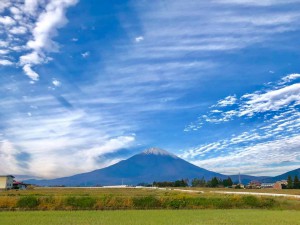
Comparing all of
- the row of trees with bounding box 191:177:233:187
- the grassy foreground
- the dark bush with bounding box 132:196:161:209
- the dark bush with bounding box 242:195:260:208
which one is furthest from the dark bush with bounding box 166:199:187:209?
the row of trees with bounding box 191:177:233:187

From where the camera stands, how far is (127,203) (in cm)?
2975

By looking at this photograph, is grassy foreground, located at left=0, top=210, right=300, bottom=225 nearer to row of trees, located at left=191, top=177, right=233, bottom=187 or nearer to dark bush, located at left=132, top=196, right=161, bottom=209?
dark bush, located at left=132, top=196, right=161, bottom=209

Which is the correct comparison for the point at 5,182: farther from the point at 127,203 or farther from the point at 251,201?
the point at 251,201

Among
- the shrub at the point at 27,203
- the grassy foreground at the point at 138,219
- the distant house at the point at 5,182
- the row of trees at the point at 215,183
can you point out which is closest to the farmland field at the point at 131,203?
the shrub at the point at 27,203

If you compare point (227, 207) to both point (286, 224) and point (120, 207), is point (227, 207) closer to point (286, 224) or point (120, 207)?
point (120, 207)

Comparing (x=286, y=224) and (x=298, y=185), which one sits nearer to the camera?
(x=286, y=224)

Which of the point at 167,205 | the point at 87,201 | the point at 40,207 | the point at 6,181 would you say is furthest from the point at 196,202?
the point at 6,181

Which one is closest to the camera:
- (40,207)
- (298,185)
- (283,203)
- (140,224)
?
(140,224)

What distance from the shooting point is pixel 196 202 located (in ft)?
→ 99.3

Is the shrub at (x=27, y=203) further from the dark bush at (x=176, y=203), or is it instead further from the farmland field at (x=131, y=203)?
the dark bush at (x=176, y=203)

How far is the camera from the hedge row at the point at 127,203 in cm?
2812

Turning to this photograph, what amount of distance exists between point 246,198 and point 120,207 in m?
11.5

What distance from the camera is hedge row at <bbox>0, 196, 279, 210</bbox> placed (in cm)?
2812

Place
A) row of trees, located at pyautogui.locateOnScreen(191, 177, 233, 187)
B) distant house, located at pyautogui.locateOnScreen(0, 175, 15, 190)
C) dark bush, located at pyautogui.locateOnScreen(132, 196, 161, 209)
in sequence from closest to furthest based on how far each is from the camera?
dark bush, located at pyautogui.locateOnScreen(132, 196, 161, 209) → distant house, located at pyautogui.locateOnScreen(0, 175, 15, 190) → row of trees, located at pyautogui.locateOnScreen(191, 177, 233, 187)
